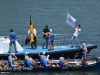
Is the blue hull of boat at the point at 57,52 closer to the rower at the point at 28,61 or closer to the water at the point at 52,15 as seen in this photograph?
the rower at the point at 28,61

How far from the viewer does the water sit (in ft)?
223

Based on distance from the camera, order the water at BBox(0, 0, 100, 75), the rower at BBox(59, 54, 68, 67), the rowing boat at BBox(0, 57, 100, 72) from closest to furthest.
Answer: the rowing boat at BBox(0, 57, 100, 72) → the rower at BBox(59, 54, 68, 67) → the water at BBox(0, 0, 100, 75)

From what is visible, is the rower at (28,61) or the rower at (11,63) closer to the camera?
the rower at (11,63)

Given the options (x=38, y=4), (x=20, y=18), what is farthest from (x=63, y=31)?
(x=38, y=4)

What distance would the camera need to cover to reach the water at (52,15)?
68.0 metres

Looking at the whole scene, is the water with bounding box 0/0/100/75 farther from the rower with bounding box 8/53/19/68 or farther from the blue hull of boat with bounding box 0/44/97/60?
the rower with bounding box 8/53/19/68

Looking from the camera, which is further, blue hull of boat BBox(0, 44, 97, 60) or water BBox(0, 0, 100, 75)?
water BBox(0, 0, 100, 75)

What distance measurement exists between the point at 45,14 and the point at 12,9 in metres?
9.20

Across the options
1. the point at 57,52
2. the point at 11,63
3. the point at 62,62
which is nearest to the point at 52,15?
the point at 57,52

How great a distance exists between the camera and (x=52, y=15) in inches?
3346

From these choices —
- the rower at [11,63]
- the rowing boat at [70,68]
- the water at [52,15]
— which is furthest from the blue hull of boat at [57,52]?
the water at [52,15]

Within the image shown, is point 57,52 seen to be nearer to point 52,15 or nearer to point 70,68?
point 70,68

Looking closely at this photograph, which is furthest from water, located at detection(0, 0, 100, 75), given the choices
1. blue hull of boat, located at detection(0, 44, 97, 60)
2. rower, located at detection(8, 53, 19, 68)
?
rower, located at detection(8, 53, 19, 68)

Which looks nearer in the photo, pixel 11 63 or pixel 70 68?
pixel 11 63
